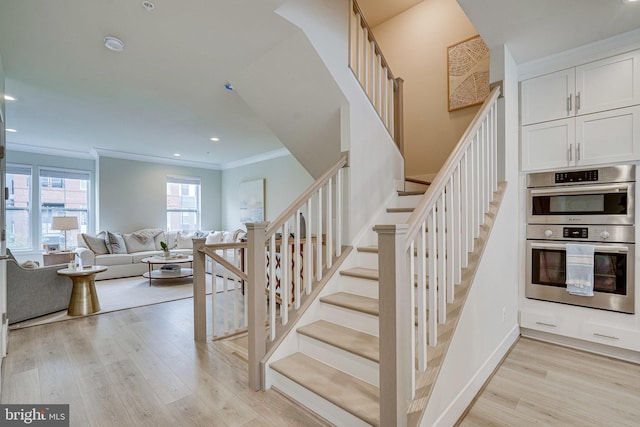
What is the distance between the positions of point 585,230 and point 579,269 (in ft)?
1.09

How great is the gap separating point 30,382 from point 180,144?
16.1ft

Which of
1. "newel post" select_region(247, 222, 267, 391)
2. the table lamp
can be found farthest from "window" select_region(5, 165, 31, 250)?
"newel post" select_region(247, 222, 267, 391)

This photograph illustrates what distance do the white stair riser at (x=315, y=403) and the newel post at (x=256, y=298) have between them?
14cm

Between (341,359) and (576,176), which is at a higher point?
(576,176)

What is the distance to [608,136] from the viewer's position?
2473mm

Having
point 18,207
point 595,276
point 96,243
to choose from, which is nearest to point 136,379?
point 595,276

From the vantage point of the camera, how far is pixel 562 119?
2.67 meters

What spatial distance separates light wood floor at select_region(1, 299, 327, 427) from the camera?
183cm

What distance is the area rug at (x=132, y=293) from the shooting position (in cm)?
372

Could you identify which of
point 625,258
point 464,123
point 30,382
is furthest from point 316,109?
point 30,382

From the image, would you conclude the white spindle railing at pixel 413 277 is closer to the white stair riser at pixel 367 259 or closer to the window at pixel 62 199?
the white stair riser at pixel 367 259

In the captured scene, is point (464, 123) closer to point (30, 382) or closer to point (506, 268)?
point (506, 268)

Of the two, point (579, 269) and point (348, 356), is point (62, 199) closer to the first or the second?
A: point (348, 356)

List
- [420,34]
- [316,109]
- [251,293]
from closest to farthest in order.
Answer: [251,293]
[316,109]
[420,34]
